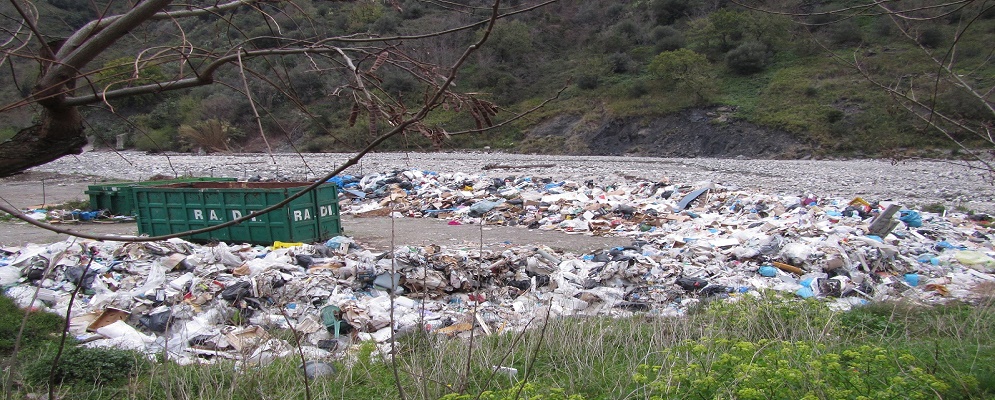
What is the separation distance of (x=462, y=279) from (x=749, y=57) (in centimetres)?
3536

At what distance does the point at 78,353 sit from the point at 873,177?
19.6 m

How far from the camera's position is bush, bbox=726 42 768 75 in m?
37.7

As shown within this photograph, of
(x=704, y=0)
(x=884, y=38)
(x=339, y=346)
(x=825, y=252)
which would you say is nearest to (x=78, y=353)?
(x=339, y=346)

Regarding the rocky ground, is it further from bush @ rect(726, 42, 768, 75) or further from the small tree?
bush @ rect(726, 42, 768, 75)

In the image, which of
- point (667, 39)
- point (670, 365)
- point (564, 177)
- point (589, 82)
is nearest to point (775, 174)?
point (564, 177)

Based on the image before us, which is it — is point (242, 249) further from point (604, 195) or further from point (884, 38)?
point (884, 38)

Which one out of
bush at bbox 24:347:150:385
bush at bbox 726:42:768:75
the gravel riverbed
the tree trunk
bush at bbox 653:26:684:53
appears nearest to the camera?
→ the tree trunk

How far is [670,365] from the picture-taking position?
3422 millimetres

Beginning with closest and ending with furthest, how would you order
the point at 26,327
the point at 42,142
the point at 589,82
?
the point at 42,142, the point at 26,327, the point at 589,82

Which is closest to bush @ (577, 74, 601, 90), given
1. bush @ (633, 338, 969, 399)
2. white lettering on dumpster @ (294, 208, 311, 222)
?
white lettering on dumpster @ (294, 208, 311, 222)

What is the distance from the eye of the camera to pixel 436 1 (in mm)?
2465

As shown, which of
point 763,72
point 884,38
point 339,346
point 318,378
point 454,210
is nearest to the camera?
point 318,378

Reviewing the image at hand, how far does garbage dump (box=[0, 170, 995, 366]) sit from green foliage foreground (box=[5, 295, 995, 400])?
1.34 ft

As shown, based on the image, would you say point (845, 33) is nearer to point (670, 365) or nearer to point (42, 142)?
point (670, 365)
